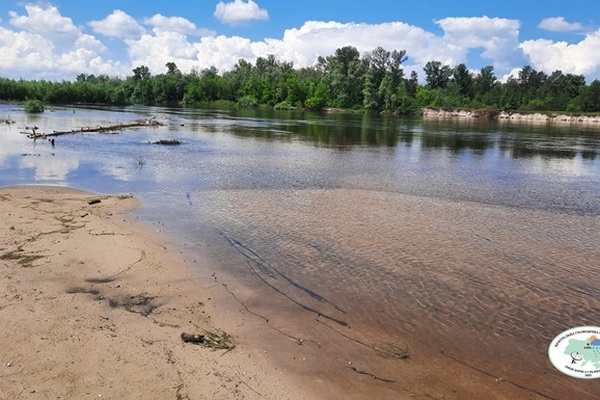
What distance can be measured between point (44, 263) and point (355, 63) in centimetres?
15347

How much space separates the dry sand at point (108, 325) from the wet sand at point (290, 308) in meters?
0.03

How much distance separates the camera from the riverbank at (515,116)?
119688 mm

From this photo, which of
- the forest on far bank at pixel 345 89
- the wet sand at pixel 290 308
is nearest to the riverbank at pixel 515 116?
the forest on far bank at pixel 345 89

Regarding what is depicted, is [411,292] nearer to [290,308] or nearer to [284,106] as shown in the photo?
[290,308]

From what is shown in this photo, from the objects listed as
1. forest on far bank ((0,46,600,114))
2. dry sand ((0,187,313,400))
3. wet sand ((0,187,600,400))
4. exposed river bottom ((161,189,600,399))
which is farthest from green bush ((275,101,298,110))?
dry sand ((0,187,313,400))

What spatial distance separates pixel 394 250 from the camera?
1320cm

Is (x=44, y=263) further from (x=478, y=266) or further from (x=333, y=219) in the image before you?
(x=478, y=266)

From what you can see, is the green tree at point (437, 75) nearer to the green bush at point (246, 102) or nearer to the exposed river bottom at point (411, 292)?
the green bush at point (246, 102)

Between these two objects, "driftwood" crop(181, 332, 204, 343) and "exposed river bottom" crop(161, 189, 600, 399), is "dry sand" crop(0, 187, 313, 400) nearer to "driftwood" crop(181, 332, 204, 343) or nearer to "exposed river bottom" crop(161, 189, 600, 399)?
"driftwood" crop(181, 332, 204, 343)

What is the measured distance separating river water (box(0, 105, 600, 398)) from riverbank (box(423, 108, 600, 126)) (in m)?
106

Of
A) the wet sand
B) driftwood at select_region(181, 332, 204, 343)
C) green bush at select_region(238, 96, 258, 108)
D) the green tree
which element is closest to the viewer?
the wet sand

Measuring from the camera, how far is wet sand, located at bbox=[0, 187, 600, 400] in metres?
6.70

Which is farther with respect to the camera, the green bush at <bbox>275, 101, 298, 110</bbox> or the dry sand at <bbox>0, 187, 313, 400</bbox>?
the green bush at <bbox>275, 101, 298, 110</bbox>

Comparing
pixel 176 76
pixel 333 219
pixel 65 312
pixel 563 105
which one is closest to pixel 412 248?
pixel 333 219
